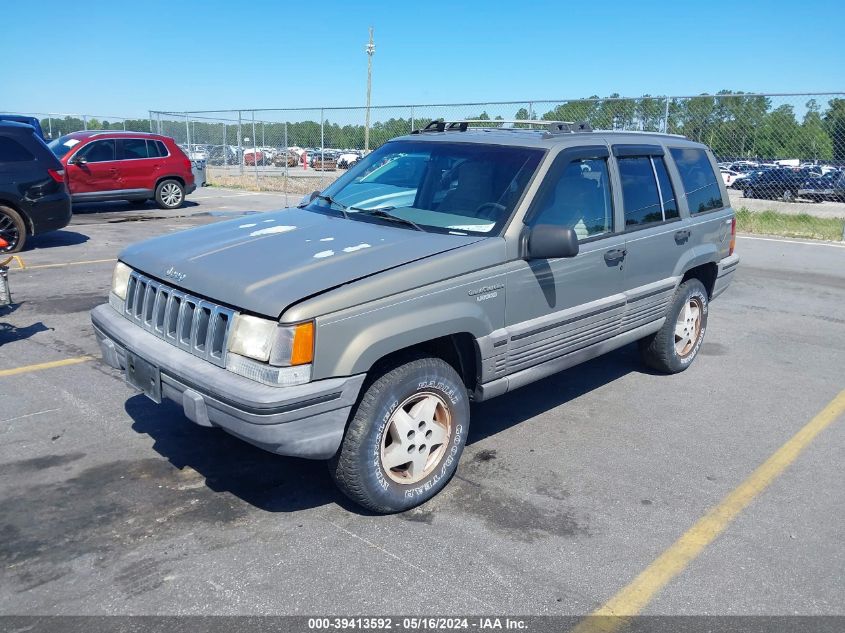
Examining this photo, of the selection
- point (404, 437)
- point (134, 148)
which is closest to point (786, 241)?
point (404, 437)

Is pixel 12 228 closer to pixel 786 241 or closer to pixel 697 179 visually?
pixel 697 179

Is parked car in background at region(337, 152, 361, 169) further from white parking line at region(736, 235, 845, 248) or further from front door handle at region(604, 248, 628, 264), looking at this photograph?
front door handle at region(604, 248, 628, 264)

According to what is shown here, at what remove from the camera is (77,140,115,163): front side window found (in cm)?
1492

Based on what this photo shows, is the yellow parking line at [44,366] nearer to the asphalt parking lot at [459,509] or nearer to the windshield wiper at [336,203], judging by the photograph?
the asphalt parking lot at [459,509]

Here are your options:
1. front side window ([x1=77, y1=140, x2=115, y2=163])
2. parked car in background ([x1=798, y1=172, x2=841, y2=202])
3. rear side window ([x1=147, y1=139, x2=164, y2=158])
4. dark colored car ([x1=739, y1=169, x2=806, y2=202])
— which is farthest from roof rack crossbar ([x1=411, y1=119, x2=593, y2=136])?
dark colored car ([x1=739, y1=169, x2=806, y2=202])

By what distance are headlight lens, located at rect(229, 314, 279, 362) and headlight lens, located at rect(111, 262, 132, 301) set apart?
1231mm

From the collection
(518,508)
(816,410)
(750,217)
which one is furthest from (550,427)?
(750,217)

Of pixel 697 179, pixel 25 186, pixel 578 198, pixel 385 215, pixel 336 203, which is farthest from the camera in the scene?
pixel 25 186

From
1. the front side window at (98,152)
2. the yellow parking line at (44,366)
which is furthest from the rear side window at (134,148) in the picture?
the yellow parking line at (44,366)

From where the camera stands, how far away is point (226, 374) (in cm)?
333

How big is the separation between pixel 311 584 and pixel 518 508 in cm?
119

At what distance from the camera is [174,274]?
3746 mm

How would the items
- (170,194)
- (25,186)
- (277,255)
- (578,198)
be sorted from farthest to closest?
(170,194) → (25,186) → (578,198) → (277,255)

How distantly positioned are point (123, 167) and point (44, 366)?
36.1ft
